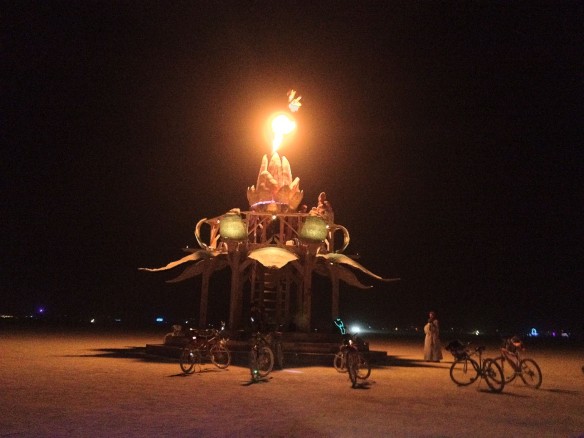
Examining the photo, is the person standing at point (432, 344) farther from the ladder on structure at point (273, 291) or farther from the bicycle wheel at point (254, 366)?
the bicycle wheel at point (254, 366)

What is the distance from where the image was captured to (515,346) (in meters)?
13.6

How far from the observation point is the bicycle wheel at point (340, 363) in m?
15.1

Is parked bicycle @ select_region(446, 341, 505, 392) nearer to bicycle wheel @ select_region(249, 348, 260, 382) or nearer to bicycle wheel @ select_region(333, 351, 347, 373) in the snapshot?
bicycle wheel @ select_region(333, 351, 347, 373)

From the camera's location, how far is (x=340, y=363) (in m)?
15.7

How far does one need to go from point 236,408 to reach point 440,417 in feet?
11.5

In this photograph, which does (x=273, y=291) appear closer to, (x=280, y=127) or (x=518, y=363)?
(x=280, y=127)

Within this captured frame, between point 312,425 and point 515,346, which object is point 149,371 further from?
point 515,346

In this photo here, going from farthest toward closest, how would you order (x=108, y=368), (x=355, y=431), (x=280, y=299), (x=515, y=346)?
(x=280, y=299) → (x=108, y=368) → (x=515, y=346) → (x=355, y=431)

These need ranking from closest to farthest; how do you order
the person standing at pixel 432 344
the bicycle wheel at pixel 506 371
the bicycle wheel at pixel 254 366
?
the bicycle wheel at pixel 254 366 → the bicycle wheel at pixel 506 371 → the person standing at pixel 432 344

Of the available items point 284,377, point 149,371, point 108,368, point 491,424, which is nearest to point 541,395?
point 491,424

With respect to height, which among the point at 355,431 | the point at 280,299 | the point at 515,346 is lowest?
the point at 355,431

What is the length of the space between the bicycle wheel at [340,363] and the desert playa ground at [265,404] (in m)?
0.27

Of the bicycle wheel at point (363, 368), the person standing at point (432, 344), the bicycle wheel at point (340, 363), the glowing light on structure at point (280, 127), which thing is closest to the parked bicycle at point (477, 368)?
the bicycle wheel at point (363, 368)

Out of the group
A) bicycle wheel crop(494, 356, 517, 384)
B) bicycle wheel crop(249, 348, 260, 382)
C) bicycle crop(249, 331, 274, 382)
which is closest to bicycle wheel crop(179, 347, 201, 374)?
bicycle crop(249, 331, 274, 382)
